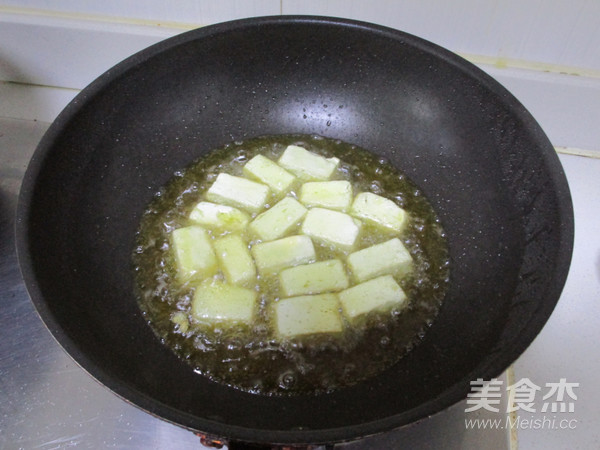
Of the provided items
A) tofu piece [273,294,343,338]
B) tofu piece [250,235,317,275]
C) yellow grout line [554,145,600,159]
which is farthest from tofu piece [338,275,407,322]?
yellow grout line [554,145,600,159]

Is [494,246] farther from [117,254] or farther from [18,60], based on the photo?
[18,60]

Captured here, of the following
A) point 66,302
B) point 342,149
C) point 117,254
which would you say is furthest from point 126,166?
point 342,149

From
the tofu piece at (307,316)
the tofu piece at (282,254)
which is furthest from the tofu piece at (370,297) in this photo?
the tofu piece at (282,254)

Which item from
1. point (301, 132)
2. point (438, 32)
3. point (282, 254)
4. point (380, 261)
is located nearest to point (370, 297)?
point (380, 261)

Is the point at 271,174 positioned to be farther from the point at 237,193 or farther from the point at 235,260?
the point at 235,260

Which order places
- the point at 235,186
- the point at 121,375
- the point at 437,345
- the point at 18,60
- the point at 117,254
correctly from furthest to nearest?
1. the point at 18,60
2. the point at 235,186
3. the point at 117,254
4. the point at 437,345
5. the point at 121,375

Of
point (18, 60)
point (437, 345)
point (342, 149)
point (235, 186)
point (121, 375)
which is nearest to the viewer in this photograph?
point (121, 375)

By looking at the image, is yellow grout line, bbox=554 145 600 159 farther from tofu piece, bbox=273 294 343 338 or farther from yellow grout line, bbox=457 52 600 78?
tofu piece, bbox=273 294 343 338

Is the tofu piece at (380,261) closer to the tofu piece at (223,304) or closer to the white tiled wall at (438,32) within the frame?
the tofu piece at (223,304)
